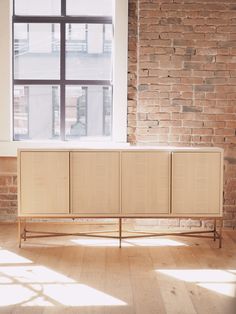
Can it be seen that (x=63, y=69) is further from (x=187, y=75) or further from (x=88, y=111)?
(x=187, y=75)

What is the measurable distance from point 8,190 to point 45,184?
1.25 m

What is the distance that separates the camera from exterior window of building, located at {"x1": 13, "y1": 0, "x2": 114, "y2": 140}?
6.42 metres

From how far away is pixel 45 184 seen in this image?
5320 millimetres

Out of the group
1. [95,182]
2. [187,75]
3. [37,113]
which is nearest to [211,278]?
[95,182]

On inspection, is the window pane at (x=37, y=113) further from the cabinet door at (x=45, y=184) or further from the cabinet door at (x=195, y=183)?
the cabinet door at (x=195, y=183)

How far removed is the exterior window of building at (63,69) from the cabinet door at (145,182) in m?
1.25

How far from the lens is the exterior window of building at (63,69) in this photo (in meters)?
6.42

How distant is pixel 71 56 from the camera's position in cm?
648

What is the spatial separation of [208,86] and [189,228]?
5.30ft

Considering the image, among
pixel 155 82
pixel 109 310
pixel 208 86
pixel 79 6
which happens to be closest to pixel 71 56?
pixel 79 6

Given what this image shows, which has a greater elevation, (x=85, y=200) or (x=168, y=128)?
(x=168, y=128)

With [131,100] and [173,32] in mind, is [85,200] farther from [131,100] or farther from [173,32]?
[173,32]

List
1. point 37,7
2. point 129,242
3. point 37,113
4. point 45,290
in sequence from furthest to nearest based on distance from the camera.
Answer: point 37,113
point 37,7
point 129,242
point 45,290

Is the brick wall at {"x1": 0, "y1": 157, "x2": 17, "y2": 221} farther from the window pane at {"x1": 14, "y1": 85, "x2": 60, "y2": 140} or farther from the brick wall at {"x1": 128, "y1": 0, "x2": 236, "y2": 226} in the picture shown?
the brick wall at {"x1": 128, "y1": 0, "x2": 236, "y2": 226}
